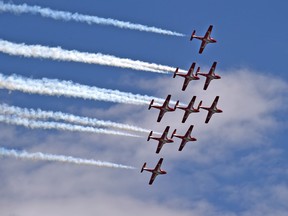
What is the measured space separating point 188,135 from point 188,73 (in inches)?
467

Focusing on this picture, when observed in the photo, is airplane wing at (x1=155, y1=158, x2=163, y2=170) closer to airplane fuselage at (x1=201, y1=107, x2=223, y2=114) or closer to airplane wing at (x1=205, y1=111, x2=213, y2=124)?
airplane wing at (x1=205, y1=111, x2=213, y2=124)

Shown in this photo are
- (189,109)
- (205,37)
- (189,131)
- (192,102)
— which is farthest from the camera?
(189,131)

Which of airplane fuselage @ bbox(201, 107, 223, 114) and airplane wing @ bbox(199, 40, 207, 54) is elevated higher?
airplane wing @ bbox(199, 40, 207, 54)

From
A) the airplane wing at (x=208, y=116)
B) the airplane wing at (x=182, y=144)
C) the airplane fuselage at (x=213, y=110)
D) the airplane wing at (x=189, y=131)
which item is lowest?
the airplane wing at (x=182, y=144)

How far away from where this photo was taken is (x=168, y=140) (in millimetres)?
126562

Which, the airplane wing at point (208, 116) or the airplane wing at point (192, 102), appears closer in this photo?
the airplane wing at point (192, 102)

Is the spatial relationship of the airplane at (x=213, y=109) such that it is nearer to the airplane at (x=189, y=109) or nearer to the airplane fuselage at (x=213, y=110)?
the airplane fuselage at (x=213, y=110)

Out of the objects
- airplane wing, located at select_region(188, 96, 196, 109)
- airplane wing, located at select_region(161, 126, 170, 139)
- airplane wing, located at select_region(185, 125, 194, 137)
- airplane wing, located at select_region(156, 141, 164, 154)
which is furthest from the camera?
airplane wing, located at select_region(185, 125, 194, 137)

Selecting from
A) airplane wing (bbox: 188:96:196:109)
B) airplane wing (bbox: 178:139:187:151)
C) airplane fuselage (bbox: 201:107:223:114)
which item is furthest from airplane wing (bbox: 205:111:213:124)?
airplane wing (bbox: 178:139:187:151)

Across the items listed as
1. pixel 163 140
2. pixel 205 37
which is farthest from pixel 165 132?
pixel 205 37

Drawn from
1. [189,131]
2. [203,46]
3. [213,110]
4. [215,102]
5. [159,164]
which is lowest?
[159,164]

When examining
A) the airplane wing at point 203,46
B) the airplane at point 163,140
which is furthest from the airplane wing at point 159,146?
the airplane wing at point 203,46

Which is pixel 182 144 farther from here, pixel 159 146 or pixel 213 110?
pixel 213 110

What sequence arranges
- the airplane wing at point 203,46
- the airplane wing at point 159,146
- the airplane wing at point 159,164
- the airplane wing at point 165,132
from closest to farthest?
the airplane wing at point 203,46
the airplane wing at point 165,132
the airplane wing at point 159,146
the airplane wing at point 159,164
